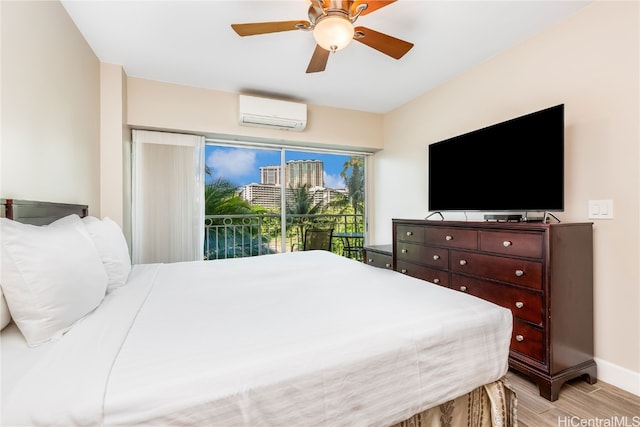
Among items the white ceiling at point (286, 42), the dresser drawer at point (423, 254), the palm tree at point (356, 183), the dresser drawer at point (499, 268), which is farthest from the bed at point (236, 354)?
the palm tree at point (356, 183)

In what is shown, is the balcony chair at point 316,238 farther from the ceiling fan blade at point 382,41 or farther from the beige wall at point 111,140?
the ceiling fan blade at point 382,41

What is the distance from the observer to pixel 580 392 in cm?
173

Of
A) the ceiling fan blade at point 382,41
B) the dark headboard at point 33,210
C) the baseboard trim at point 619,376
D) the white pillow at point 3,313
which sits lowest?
the baseboard trim at point 619,376

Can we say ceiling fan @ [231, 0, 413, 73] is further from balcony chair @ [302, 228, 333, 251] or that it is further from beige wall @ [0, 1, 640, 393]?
balcony chair @ [302, 228, 333, 251]

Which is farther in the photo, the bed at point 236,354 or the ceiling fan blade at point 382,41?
the ceiling fan blade at point 382,41

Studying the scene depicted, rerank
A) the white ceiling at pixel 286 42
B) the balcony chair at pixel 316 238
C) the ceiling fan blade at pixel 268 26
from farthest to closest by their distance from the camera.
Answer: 1. the balcony chair at pixel 316 238
2. the white ceiling at pixel 286 42
3. the ceiling fan blade at pixel 268 26

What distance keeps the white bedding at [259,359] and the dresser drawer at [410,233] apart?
45.5 inches

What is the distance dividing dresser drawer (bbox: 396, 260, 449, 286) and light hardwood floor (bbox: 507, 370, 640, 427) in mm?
811

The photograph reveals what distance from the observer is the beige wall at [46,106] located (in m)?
1.40

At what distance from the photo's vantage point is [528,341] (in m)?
1.78

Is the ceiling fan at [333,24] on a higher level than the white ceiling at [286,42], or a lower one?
lower

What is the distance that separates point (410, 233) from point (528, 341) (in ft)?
3.97

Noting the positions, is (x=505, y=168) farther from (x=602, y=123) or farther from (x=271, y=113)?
(x=271, y=113)

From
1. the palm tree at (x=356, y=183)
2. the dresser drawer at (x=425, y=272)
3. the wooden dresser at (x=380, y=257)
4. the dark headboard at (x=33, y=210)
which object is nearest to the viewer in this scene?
the dark headboard at (x=33, y=210)
